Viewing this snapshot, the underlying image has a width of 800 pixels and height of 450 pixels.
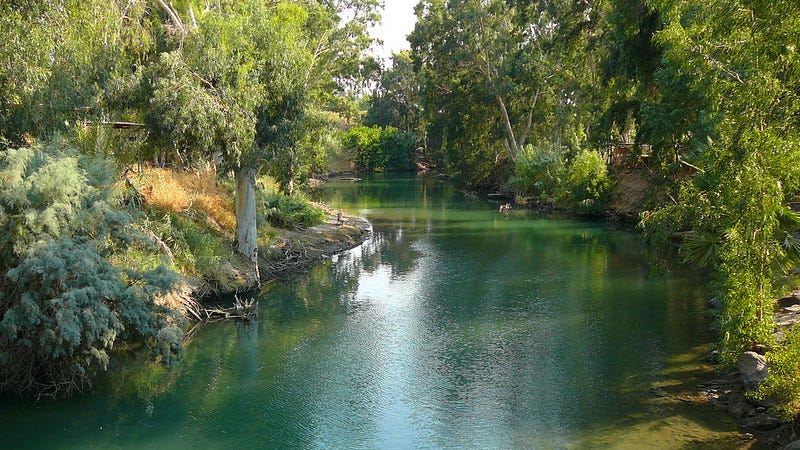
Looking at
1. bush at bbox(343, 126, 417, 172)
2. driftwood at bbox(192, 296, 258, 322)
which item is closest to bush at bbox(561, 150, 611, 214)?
driftwood at bbox(192, 296, 258, 322)

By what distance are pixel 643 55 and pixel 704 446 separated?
19384 millimetres

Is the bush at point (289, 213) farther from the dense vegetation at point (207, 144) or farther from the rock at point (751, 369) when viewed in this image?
the rock at point (751, 369)

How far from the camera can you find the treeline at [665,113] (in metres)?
9.86

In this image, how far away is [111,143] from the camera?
56.1ft

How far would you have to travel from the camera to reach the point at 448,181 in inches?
2557

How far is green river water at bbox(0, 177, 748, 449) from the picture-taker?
11.2 metres

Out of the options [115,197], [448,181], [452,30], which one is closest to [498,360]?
[115,197]

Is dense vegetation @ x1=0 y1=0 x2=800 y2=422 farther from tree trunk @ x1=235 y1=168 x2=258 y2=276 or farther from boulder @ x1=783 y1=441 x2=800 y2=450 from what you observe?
boulder @ x1=783 y1=441 x2=800 y2=450

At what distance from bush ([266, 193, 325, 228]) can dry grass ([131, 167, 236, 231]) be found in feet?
6.78

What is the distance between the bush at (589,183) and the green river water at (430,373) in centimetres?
1154

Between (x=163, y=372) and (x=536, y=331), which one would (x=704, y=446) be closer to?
(x=536, y=331)

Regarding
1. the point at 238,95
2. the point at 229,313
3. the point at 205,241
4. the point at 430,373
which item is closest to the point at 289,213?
the point at 205,241

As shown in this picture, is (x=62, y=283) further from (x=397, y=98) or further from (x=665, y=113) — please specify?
(x=397, y=98)

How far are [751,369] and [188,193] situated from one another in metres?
16.9
